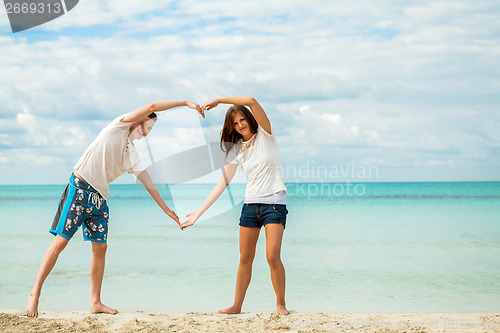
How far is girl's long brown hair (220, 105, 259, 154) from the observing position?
4.20 m

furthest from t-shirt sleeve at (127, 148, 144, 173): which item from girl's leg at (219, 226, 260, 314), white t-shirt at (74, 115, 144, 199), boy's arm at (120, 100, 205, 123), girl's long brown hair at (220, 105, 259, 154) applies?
girl's leg at (219, 226, 260, 314)

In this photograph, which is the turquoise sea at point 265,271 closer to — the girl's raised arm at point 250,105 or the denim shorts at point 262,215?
the denim shorts at point 262,215

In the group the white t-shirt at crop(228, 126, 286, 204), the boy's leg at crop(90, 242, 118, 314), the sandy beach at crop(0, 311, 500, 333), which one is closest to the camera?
the sandy beach at crop(0, 311, 500, 333)

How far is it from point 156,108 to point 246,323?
1883 millimetres

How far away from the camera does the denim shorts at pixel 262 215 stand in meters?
4.14

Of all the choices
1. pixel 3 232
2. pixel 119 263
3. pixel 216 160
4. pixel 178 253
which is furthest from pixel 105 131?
pixel 3 232

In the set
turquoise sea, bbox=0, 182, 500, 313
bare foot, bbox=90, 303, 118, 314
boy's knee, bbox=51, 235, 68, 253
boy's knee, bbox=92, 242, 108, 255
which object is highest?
boy's knee, bbox=51, 235, 68, 253

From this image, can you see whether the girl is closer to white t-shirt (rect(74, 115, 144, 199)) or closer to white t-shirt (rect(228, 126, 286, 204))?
white t-shirt (rect(228, 126, 286, 204))

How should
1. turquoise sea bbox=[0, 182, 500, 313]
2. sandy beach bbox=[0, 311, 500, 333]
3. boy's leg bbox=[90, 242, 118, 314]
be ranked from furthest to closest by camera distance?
1. turquoise sea bbox=[0, 182, 500, 313]
2. boy's leg bbox=[90, 242, 118, 314]
3. sandy beach bbox=[0, 311, 500, 333]

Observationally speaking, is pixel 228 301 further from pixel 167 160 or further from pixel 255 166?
pixel 255 166

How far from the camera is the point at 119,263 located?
26.7 ft

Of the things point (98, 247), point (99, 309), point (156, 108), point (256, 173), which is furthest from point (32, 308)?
point (256, 173)

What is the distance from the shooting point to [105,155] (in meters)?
4.11

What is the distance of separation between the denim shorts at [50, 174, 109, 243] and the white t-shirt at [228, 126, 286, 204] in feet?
4.10
